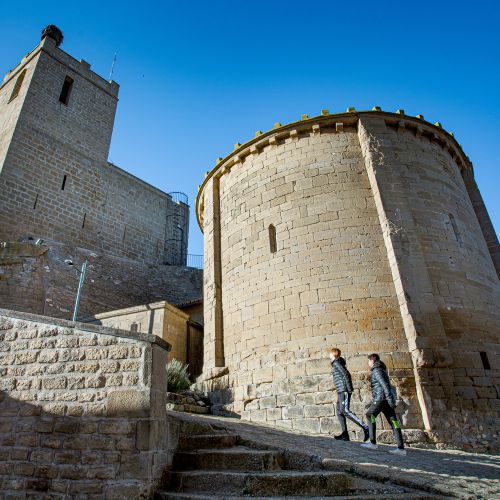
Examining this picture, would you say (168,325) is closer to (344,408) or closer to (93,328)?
(344,408)

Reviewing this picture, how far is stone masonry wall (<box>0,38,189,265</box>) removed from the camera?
17500 millimetres

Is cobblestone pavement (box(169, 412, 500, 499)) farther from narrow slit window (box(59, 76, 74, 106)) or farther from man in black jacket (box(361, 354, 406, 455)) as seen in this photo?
narrow slit window (box(59, 76, 74, 106))

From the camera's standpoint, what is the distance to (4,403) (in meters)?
4.27

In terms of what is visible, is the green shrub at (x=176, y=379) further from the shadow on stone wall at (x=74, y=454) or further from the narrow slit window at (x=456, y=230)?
the narrow slit window at (x=456, y=230)

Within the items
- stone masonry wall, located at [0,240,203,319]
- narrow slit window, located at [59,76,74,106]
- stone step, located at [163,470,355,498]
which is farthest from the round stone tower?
narrow slit window, located at [59,76,74,106]

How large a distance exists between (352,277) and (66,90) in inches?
849

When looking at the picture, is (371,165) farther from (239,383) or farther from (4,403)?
(4,403)

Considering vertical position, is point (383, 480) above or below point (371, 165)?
below

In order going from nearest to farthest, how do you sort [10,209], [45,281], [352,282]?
[352,282]
[45,281]
[10,209]

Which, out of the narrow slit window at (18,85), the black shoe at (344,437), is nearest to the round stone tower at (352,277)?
the black shoe at (344,437)

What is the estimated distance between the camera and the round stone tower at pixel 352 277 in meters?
6.91

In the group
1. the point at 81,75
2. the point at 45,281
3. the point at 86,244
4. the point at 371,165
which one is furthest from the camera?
the point at 81,75

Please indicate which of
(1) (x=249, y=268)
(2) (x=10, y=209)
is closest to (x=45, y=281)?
(2) (x=10, y=209)

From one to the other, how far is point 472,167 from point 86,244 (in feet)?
55.2
